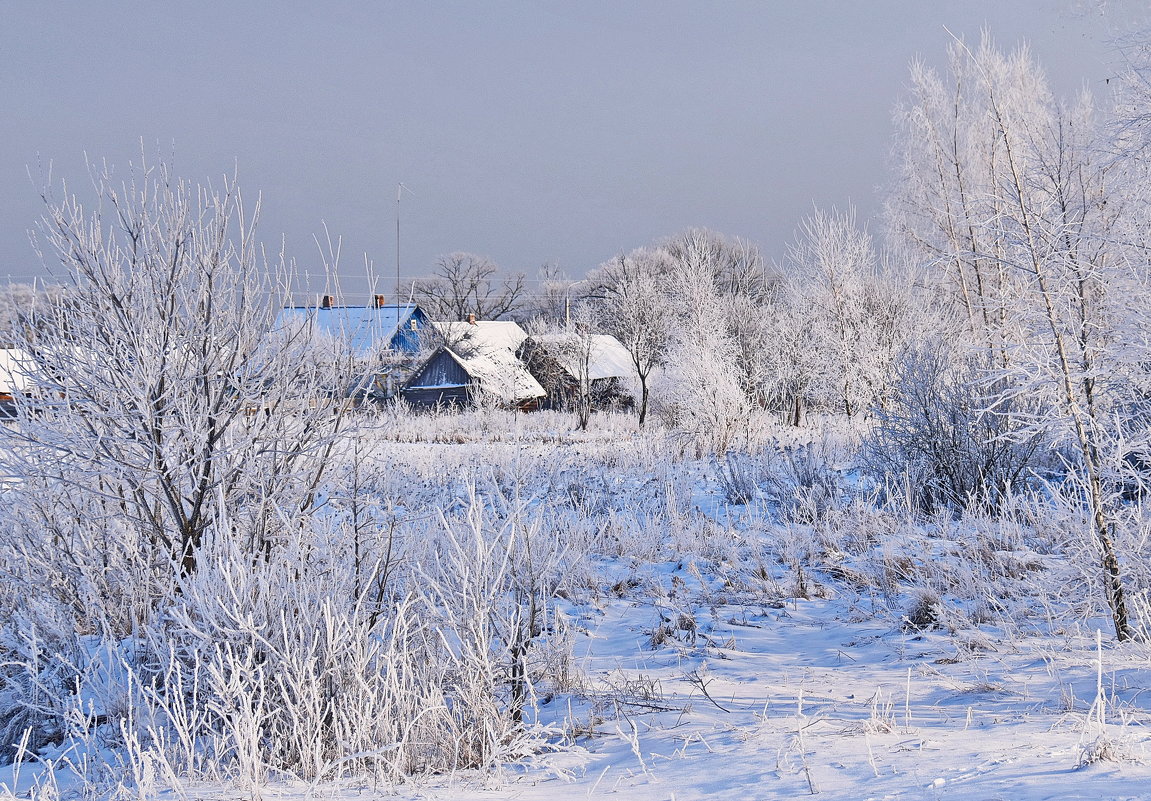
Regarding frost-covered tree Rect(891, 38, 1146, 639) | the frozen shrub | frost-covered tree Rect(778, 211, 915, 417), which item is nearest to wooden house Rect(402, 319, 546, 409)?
frost-covered tree Rect(778, 211, 915, 417)

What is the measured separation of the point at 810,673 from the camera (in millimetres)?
4191

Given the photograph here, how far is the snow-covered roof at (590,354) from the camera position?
98.8 feet

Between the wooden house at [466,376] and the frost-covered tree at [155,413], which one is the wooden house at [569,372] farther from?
the frost-covered tree at [155,413]

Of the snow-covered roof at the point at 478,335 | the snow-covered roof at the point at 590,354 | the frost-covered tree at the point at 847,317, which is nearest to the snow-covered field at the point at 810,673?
the frost-covered tree at the point at 847,317

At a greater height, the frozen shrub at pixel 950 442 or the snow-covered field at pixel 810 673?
the frozen shrub at pixel 950 442

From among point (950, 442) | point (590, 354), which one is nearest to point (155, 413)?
point (950, 442)

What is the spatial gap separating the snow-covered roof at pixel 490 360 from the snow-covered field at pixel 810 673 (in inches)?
840

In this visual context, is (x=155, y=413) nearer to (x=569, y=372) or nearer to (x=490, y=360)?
(x=569, y=372)

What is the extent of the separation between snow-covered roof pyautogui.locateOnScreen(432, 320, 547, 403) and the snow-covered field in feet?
70.0

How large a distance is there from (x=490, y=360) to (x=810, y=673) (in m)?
30.2

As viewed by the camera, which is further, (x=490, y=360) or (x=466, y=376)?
(x=490, y=360)

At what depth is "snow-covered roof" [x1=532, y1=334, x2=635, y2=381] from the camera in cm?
3011

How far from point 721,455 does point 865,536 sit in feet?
20.1

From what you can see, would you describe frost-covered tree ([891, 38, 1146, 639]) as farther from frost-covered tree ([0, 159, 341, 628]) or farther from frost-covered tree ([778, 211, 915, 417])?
frost-covered tree ([778, 211, 915, 417])
